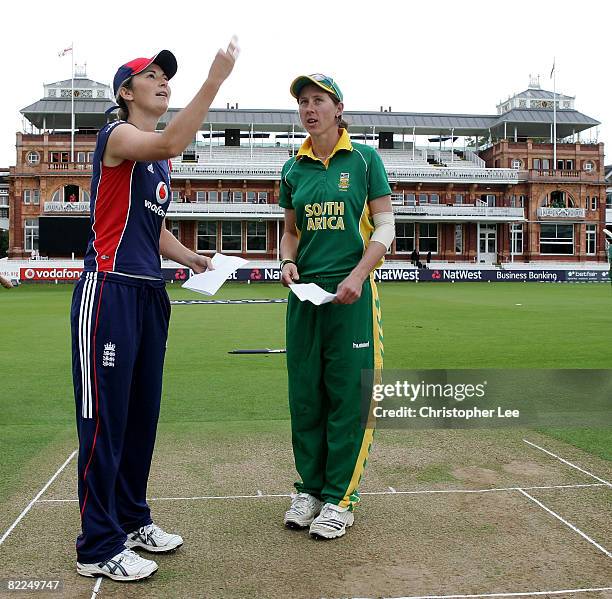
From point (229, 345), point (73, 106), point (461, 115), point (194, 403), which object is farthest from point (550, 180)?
point (194, 403)

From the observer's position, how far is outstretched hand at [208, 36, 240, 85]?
3145mm

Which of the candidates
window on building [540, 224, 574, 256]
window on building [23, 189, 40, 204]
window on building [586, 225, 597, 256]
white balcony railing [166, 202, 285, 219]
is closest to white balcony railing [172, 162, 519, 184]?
white balcony railing [166, 202, 285, 219]

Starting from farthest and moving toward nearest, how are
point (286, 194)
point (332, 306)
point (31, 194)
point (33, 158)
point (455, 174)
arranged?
point (33, 158), point (31, 194), point (455, 174), point (286, 194), point (332, 306)

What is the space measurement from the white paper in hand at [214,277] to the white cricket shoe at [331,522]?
4.18 feet

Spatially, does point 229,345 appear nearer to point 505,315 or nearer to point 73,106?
point 505,315

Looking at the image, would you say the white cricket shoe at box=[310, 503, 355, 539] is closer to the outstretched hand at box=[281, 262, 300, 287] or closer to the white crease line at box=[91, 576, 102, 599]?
the white crease line at box=[91, 576, 102, 599]

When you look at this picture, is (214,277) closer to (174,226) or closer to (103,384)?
(103,384)

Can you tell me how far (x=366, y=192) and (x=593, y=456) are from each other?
2589mm

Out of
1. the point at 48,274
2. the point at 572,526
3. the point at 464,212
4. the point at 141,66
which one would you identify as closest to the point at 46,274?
the point at 48,274

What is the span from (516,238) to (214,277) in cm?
6350

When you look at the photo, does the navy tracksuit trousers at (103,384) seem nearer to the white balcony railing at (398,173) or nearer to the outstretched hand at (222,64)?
the outstretched hand at (222,64)

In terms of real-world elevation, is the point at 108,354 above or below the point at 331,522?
above

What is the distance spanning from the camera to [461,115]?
68.1 meters

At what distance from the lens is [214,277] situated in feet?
12.6
